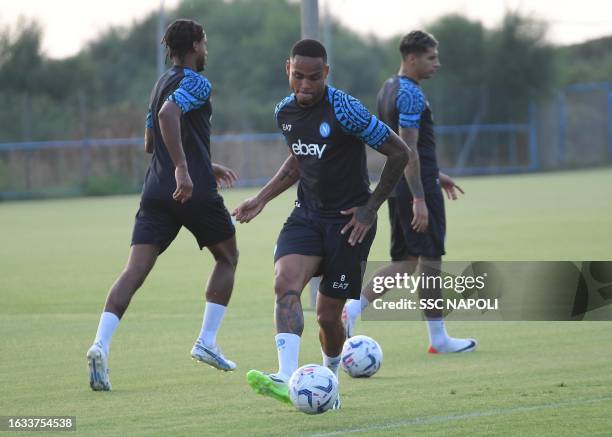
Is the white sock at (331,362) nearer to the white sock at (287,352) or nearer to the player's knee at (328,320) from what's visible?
the player's knee at (328,320)

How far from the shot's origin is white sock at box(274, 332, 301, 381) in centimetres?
706

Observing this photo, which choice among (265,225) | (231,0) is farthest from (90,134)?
(231,0)

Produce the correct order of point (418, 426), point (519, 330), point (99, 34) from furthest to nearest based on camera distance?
point (99, 34), point (519, 330), point (418, 426)

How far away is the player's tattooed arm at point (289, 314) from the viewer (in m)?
7.14

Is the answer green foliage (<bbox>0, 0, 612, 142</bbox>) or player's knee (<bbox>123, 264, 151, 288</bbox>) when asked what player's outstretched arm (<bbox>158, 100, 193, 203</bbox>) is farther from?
green foliage (<bbox>0, 0, 612, 142</bbox>)

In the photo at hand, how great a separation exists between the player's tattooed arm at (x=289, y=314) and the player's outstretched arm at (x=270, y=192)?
706mm

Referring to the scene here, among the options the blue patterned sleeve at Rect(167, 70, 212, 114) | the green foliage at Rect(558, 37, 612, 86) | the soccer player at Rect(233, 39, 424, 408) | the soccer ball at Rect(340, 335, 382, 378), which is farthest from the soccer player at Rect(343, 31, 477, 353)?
the green foliage at Rect(558, 37, 612, 86)

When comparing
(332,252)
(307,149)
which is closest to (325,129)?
(307,149)

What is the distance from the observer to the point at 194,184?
8.68 m

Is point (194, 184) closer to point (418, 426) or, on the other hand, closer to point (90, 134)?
point (418, 426)

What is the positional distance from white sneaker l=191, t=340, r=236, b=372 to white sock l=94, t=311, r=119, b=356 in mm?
670

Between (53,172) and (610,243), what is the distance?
28.5 metres

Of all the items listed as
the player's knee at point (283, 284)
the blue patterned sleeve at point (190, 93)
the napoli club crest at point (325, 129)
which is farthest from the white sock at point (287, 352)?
the blue patterned sleeve at point (190, 93)

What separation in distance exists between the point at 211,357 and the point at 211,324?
1.07 ft
